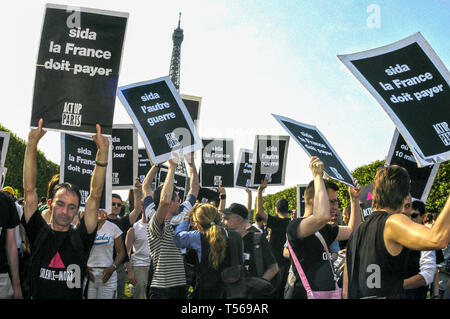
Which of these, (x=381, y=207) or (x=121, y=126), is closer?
(x=381, y=207)

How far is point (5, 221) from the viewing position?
4137mm

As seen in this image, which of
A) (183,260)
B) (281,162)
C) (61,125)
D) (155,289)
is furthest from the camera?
(281,162)

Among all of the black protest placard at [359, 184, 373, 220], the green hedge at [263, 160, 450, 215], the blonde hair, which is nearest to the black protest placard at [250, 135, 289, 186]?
the green hedge at [263, 160, 450, 215]

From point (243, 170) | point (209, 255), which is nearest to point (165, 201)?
point (209, 255)

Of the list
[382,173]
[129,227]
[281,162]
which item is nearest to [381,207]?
[382,173]

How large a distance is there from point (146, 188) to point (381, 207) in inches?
139

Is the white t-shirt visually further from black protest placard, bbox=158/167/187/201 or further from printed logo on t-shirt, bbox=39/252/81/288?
black protest placard, bbox=158/167/187/201

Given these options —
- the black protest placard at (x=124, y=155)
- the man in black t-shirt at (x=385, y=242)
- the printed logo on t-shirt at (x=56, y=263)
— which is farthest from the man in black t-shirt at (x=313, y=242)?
the black protest placard at (x=124, y=155)

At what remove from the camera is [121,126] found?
762cm

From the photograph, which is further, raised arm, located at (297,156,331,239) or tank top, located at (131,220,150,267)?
tank top, located at (131,220,150,267)

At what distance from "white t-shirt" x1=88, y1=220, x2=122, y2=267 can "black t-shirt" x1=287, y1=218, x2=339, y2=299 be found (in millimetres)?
3054

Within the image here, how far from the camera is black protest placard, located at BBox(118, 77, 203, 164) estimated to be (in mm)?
6152

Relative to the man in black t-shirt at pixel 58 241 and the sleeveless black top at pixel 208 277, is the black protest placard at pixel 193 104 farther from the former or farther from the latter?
the man in black t-shirt at pixel 58 241
